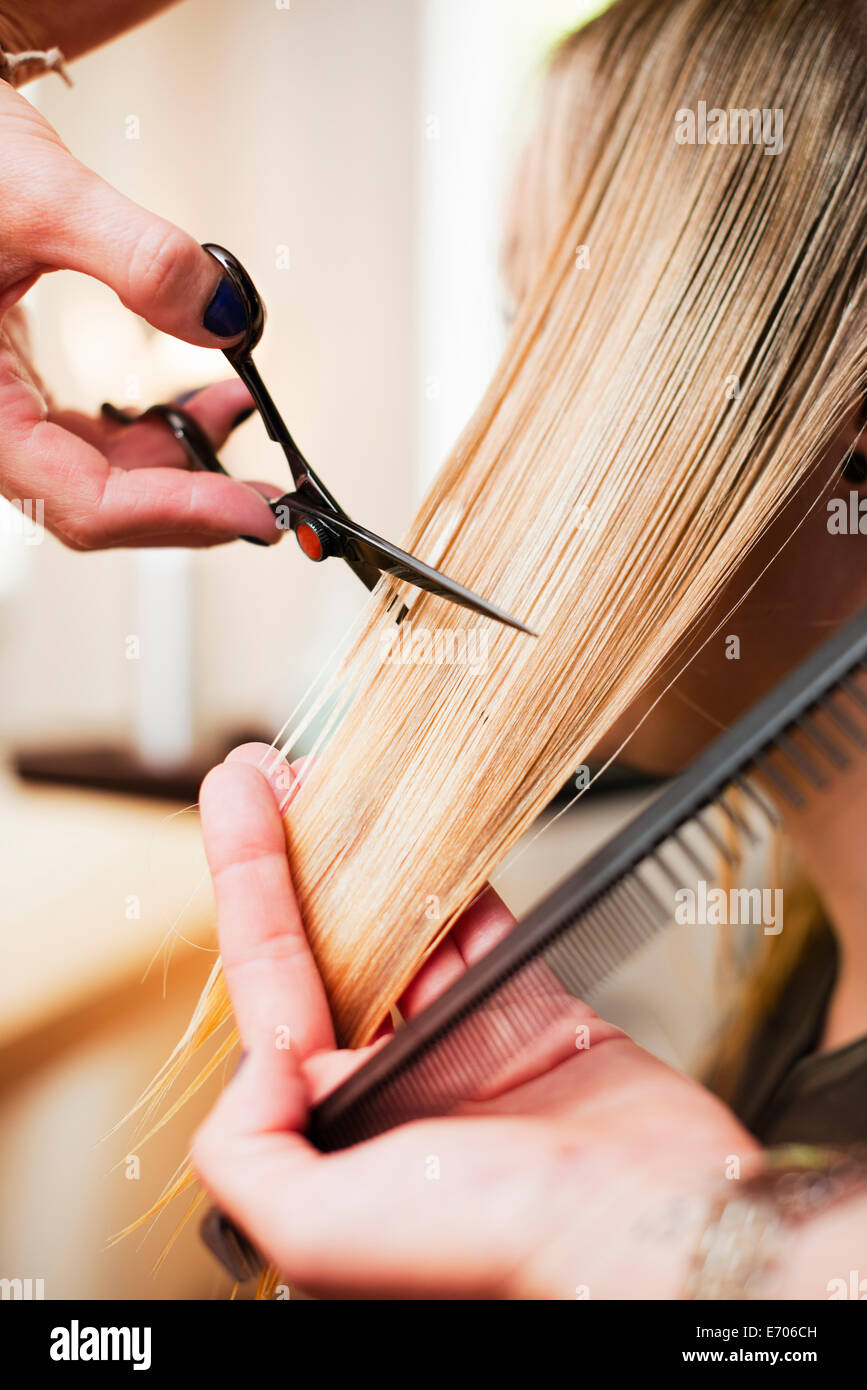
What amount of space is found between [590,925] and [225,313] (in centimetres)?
34

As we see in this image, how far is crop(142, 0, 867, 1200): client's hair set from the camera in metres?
0.41

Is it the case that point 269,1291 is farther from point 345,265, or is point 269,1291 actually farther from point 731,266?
point 345,265

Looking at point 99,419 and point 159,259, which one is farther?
point 99,419

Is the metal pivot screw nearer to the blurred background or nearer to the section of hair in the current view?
the section of hair

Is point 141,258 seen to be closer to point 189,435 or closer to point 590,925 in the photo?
point 189,435

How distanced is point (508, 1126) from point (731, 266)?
0.41m

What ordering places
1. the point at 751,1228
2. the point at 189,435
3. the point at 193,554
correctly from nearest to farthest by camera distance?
the point at 751,1228 < the point at 189,435 < the point at 193,554

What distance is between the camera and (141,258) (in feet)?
1.31

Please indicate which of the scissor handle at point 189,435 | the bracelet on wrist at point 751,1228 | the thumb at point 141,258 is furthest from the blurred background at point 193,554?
the bracelet on wrist at point 751,1228

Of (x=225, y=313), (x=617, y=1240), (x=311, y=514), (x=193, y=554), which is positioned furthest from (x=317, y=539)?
(x=193, y=554)

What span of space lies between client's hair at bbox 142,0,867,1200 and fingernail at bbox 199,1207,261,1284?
0.10 m

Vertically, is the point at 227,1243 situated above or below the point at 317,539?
below

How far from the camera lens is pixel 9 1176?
0.79 meters

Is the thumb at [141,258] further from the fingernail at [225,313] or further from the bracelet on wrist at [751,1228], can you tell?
the bracelet on wrist at [751,1228]
